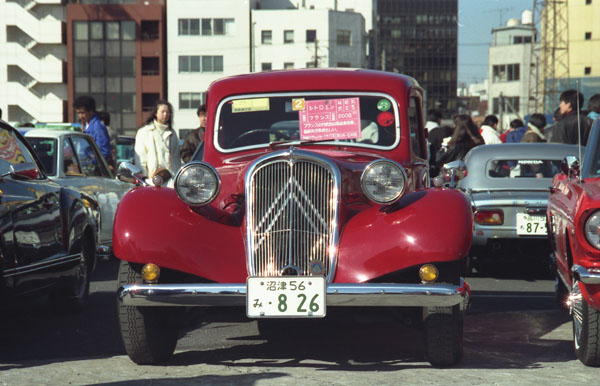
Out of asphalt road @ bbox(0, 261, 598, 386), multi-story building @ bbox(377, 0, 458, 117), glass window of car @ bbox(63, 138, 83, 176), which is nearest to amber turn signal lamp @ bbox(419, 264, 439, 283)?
asphalt road @ bbox(0, 261, 598, 386)

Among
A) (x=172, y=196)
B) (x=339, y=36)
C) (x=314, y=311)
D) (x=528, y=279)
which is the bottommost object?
(x=528, y=279)

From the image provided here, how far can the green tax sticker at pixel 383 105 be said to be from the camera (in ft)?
23.9

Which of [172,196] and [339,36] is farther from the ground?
[339,36]

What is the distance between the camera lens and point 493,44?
118062 mm

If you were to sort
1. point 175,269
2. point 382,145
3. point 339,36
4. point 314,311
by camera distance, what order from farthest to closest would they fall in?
point 339,36 → point 382,145 → point 175,269 → point 314,311

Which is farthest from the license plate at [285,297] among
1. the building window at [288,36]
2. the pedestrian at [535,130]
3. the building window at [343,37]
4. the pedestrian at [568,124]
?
the building window at [343,37]

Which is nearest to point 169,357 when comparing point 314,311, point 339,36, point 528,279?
point 314,311

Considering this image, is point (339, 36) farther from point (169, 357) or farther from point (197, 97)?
point (169, 357)

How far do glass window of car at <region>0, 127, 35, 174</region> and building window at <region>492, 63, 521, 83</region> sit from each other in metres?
107

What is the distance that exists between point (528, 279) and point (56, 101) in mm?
74276

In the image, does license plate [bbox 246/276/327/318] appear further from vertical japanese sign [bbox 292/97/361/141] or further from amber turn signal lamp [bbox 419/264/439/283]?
vertical japanese sign [bbox 292/97/361/141]

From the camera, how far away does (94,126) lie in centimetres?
1345

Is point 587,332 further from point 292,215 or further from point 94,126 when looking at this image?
point 94,126

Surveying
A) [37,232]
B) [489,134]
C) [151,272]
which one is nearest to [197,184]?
[151,272]
